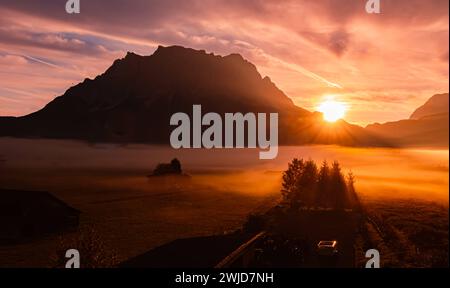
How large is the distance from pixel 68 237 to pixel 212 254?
3307cm

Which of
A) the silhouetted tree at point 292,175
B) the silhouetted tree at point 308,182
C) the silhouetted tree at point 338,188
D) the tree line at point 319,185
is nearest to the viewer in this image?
the silhouetted tree at point 338,188

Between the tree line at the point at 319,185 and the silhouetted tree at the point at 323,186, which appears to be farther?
the silhouetted tree at the point at 323,186

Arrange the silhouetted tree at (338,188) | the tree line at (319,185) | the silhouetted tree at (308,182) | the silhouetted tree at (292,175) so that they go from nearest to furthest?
the silhouetted tree at (338,188)
the tree line at (319,185)
the silhouetted tree at (308,182)
the silhouetted tree at (292,175)

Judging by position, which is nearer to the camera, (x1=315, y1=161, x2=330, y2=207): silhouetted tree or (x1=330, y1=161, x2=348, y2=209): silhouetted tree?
(x1=330, y1=161, x2=348, y2=209): silhouetted tree

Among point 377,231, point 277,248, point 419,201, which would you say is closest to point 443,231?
point 377,231

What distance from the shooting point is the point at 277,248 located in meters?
41.1

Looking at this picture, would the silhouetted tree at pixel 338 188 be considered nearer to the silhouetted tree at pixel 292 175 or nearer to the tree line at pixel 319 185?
the tree line at pixel 319 185

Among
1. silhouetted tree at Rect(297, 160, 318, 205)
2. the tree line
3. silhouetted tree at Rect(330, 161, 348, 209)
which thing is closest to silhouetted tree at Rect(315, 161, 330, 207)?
the tree line

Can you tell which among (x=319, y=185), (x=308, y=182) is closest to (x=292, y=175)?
(x=308, y=182)

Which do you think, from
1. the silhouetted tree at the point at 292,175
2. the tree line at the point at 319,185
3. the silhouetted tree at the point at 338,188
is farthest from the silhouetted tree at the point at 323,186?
the silhouetted tree at the point at 292,175

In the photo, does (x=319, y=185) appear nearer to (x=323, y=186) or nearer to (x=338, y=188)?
(x=323, y=186)

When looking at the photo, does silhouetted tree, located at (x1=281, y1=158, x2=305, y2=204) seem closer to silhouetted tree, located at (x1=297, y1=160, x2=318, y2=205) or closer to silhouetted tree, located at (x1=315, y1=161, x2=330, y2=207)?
silhouetted tree, located at (x1=297, y1=160, x2=318, y2=205)

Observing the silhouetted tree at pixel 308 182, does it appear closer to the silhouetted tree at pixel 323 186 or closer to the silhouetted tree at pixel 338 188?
the silhouetted tree at pixel 323 186
